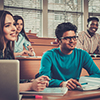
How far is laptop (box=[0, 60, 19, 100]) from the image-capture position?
0.61 m

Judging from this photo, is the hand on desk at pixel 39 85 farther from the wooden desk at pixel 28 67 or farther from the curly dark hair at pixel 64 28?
the wooden desk at pixel 28 67

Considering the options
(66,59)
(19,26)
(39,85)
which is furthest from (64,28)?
(19,26)

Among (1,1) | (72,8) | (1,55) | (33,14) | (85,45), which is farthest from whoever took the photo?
(72,8)

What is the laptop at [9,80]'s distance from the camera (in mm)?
610

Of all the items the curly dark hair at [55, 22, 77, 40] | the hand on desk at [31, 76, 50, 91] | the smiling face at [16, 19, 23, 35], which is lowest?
the hand on desk at [31, 76, 50, 91]

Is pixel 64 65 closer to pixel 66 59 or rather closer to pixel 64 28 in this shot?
pixel 66 59

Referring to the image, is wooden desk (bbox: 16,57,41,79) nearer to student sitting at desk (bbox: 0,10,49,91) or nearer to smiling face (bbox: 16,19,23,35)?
student sitting at desk (bbox: 0,10,49,91)

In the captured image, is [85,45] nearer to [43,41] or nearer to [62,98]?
[43,41]

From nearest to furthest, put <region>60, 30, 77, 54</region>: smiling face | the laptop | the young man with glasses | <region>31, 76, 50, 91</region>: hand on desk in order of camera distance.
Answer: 1. the laptop
2. <region>31, 76, 50, 91</region>: hand on desk
3. <region>60, 30, 77, 54</region>: smiling face
4. the young man with glasses

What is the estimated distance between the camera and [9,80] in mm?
611

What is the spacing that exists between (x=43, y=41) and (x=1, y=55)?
3.77 metres

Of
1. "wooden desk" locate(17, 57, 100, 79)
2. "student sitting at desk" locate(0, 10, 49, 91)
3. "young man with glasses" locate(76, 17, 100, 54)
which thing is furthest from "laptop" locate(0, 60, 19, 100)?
"young man with glasses" locate(76, 17, 100, 54)

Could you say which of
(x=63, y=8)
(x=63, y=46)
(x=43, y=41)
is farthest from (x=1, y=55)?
(x=63, y=8)

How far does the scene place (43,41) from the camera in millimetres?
5000
